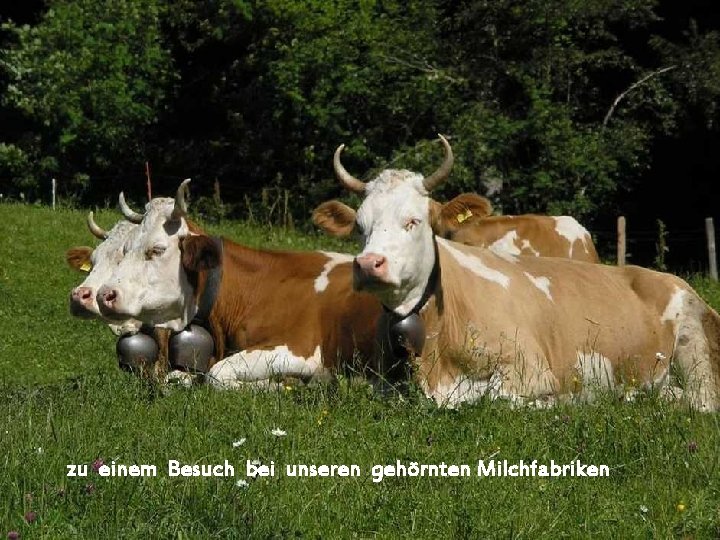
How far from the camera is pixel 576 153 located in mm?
30047

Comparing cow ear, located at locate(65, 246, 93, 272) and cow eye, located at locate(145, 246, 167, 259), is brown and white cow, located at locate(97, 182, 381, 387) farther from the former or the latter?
cow ear, located at locate(65, 246, 93, 272)

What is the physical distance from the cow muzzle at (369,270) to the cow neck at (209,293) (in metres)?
2.25

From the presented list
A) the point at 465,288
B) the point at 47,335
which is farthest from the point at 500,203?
the point at 465,288

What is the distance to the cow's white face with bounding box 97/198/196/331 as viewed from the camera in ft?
33.3

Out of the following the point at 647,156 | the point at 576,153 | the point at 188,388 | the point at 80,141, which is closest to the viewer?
the point at 188,388

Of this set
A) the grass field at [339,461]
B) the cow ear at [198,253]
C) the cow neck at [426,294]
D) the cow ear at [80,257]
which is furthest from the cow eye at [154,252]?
the cow neck at [426,294]

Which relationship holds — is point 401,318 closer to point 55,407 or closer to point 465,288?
point 465,288

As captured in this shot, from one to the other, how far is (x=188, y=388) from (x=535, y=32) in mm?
22828

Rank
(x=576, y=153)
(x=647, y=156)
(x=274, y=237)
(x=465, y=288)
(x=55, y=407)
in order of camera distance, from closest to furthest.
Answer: (x=55, y=407)
(x=465, y=288)
(x=274, y=237)
(x=576, y=153)
(x=647, y=156)

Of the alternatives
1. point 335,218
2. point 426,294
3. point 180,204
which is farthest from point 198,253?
point 426,294

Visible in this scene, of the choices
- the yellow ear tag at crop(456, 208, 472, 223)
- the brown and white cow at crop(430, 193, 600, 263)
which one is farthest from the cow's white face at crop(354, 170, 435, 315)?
the brown and white cow at crop(430, 193, 600, 263)

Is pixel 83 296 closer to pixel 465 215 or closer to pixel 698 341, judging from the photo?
pixel 465 215

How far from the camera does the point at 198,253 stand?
10.5 meters

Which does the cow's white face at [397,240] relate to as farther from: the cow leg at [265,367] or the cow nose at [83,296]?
the cow nose at [83,296]
